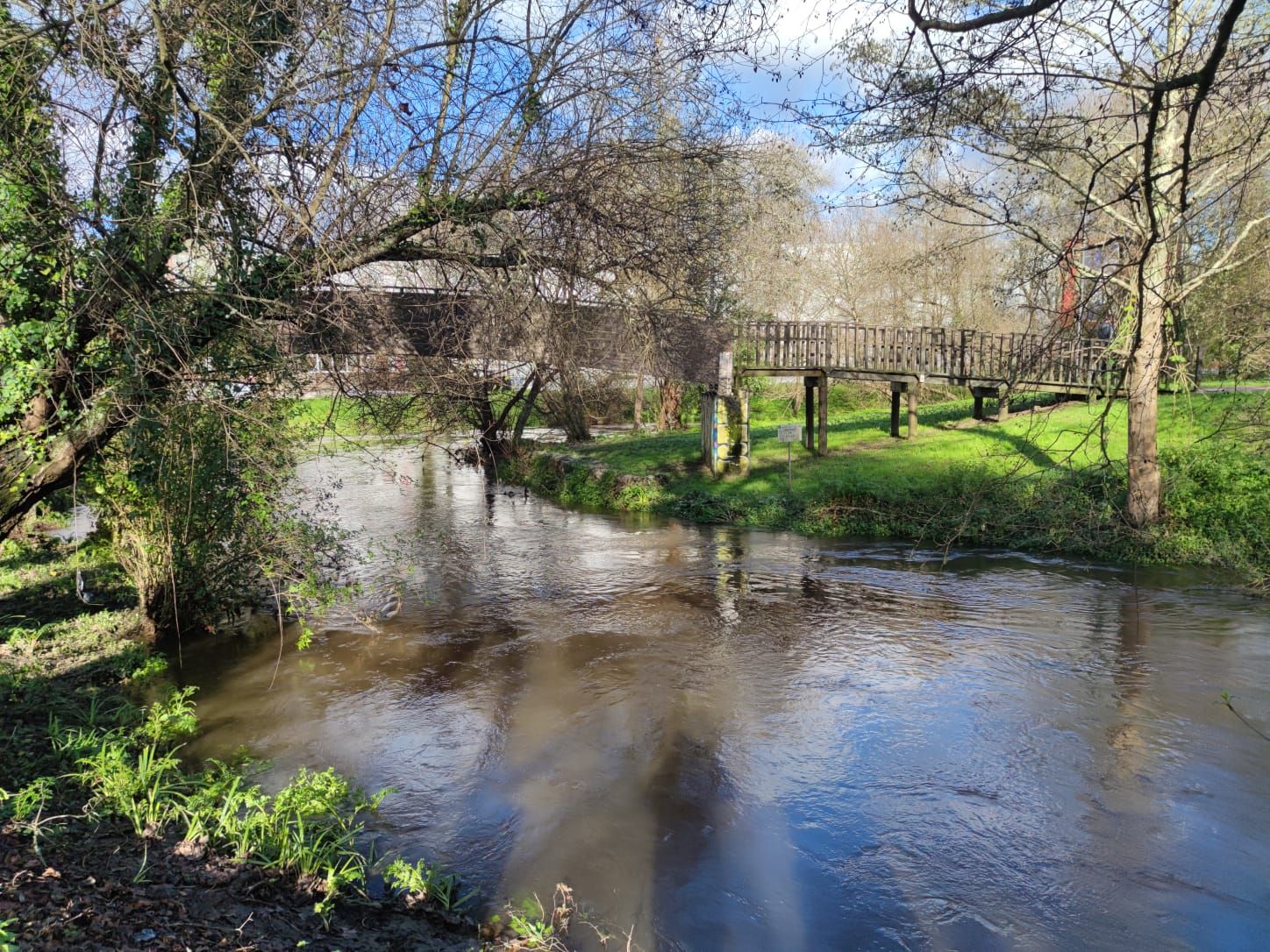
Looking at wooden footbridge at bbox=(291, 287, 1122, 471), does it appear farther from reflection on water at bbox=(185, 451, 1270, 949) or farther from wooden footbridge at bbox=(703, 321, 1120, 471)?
reflection on water at bbox=(185, 451, 1270, 949)

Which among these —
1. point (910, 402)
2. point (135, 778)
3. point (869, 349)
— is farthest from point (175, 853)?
point (910, 402)

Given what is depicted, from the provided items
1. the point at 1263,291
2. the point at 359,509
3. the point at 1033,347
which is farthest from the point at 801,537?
the point at 1033,347

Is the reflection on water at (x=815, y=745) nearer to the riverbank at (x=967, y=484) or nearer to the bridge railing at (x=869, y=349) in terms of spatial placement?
the riverbank at (x=967, y=484)

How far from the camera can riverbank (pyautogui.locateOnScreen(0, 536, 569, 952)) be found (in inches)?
156

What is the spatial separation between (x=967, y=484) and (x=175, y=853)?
13.0 meters

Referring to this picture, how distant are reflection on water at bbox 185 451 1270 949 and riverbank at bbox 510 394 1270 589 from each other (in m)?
1.12

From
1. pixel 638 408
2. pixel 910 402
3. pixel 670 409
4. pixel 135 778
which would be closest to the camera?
pixel 135 778

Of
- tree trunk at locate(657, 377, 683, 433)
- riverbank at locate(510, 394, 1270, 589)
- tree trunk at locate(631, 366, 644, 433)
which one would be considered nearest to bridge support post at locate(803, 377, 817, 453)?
riverbank at locate(510, 394, 1270, 589)

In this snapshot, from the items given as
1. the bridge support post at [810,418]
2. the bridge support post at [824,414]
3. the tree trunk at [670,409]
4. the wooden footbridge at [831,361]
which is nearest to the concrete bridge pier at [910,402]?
the wooden footbridge at [831,361]

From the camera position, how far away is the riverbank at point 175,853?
13.0 ft

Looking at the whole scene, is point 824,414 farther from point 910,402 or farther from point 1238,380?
point 1238,380

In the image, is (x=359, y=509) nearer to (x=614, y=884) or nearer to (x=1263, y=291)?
(x=614, y=884)

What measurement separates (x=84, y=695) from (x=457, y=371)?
4.32 metres

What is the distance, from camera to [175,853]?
4969 mm
